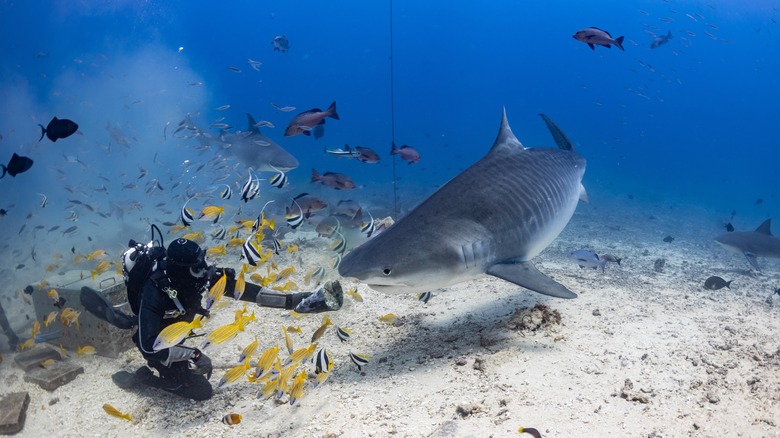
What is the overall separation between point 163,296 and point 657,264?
10529mm

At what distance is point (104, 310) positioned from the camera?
215 inches

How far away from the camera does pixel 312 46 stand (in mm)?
147375

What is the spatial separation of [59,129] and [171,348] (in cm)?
396

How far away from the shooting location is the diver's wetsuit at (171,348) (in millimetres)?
3936

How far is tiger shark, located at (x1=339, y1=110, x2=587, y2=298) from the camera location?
3.63 m

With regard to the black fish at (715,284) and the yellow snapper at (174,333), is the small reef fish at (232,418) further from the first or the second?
the black fish at (715,284)

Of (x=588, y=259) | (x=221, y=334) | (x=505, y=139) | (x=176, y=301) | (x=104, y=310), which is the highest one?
(x=505, y=139)

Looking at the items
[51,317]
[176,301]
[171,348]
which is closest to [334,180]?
[176,301]

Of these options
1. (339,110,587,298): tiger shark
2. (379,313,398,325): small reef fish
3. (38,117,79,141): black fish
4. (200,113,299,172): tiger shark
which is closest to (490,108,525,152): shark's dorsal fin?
(339,110,587,298): tiger shark

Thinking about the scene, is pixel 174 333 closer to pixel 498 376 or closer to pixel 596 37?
pixel 498 376

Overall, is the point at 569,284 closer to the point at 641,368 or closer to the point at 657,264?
the point at 641,368

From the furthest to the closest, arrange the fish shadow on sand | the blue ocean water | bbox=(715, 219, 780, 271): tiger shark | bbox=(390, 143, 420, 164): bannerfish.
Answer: the blue ocean water → bbox=(715, 219, 780, 271): tiger shark → bbox=(390, 143, 420, 164): bannerfish → the fish shadow on sand

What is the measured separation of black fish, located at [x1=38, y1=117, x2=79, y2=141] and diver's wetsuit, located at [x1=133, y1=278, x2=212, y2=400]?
3.03m

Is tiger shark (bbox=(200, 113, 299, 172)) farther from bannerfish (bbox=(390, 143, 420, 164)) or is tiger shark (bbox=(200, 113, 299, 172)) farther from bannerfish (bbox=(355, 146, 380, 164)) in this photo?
bannerfish (bbox=(390, 143, 420, 164))
